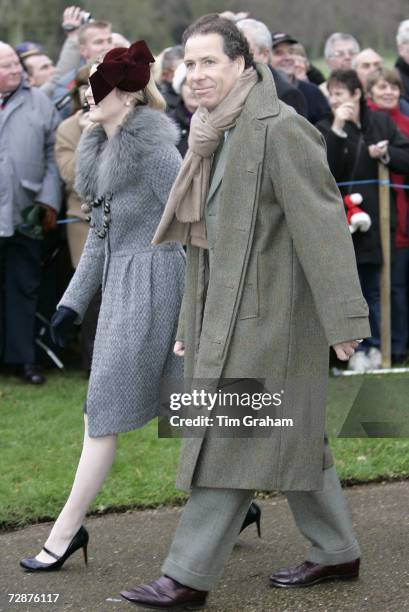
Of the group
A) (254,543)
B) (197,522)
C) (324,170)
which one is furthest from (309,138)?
(254,543)

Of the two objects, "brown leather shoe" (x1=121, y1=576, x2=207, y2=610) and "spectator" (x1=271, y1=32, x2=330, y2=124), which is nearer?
"brown leather shoe" (x1=121, y1=576, x2=207, y2=610)

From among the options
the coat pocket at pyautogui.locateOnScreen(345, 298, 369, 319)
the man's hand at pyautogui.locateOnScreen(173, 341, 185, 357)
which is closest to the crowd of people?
the man's hand at pyautogui.locateOnScreen(173, 341, 185, 357)

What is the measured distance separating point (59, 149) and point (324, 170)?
4314mm

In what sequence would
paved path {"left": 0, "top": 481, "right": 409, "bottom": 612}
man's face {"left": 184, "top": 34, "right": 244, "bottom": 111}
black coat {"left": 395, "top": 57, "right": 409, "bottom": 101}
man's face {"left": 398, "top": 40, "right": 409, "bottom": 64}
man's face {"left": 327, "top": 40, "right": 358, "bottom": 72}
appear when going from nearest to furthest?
1. man's face {"left": 184, "top": 34, "right": 244, "bottom": 111}
2. paved path {"left": 0, "top": 481, "right": 409, "bottom": 612}
3. black coat {"left": 395, "top": 57, "right": 409, "bottom": 101}
4. man's face {"left": 398, "top": 40, "right": 409, "bottom": 64}
5. man's face {"left": 327, "top": 40, "right": 358, "bottom": 72}

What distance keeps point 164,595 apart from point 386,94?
527cm

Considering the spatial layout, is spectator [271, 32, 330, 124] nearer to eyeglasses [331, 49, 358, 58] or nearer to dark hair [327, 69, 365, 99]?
dark hair [327, 69, 365, 99]

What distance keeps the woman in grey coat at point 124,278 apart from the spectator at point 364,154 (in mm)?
3396

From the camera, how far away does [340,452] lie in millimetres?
6082

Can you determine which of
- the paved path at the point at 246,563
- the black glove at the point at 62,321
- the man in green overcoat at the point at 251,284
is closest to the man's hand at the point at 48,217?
the paved path at the point at 246,563

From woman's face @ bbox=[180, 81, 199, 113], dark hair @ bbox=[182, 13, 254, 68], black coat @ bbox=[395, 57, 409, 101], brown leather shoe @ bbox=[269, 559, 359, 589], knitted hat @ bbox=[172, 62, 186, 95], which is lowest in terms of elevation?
brown leather shoe @ bbox=[269, 559, 359, 589]

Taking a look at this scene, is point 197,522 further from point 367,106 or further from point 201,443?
point 367,106

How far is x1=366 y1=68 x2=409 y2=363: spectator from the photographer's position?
832 centimetres

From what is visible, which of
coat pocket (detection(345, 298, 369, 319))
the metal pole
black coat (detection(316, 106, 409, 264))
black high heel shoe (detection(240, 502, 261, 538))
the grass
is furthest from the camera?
the metal pole

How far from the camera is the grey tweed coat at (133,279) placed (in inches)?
181
